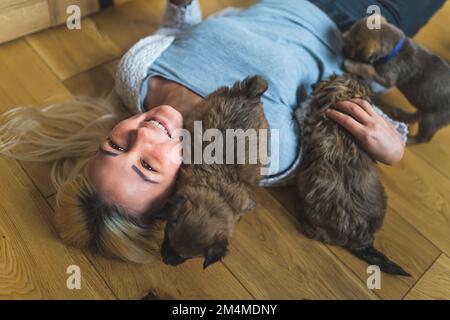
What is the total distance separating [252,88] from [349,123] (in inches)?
10.2

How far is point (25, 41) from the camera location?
134 cm

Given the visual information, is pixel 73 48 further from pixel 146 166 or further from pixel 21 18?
pixel 146 166

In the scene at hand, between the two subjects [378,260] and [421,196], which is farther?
[421,196]

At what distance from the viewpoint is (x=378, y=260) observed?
1.07 metres

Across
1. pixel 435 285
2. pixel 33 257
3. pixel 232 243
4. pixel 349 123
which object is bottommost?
pixel 33 257

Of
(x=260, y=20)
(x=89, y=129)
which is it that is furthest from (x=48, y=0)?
(x=260, y=20)

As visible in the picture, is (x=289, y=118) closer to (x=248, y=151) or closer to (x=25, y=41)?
(x=248, y=151)

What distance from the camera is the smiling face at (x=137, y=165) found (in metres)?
0.86

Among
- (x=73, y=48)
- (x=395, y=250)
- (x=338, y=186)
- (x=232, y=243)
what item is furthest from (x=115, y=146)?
(x=395, y=250)

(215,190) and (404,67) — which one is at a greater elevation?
(404,67)

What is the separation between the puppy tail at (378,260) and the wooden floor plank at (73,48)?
967mm

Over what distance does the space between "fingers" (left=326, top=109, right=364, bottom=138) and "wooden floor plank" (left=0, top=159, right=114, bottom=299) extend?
0.70m

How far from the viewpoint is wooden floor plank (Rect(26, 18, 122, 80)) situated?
1.31 meters
